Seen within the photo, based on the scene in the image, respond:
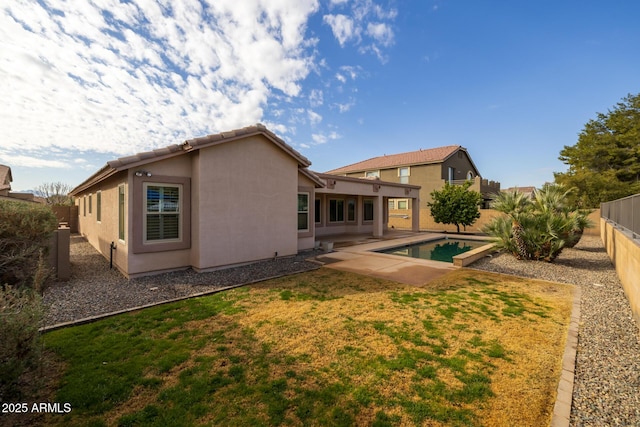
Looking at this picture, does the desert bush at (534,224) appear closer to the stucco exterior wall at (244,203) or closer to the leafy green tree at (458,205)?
the stucco exterior wall at (244,203)

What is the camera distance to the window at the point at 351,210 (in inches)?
899

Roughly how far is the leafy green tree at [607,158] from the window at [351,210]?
2010 centimetres

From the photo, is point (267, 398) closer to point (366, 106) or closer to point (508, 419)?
point (508, 419)

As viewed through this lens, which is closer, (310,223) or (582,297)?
(582,297)

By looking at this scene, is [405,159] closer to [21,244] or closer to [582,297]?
[582,297]

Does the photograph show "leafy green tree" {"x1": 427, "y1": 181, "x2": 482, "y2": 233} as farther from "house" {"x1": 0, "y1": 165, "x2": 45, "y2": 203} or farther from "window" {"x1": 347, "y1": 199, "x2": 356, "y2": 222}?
"house" {"x1": 0, "y1": 165, "x2": 45, "y2": 203}

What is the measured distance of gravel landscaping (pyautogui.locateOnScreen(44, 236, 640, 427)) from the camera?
328 cm

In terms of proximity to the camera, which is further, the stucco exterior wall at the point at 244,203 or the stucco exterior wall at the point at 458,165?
the stucco exterior wall at the point at 458,165

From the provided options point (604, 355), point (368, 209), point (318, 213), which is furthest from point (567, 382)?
point (368, 209)

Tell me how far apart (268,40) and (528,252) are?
14.7 m

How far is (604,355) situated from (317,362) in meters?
4.54

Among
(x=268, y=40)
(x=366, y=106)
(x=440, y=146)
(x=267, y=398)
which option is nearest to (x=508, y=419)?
(x=267, y=398)

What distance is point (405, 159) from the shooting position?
111 ft

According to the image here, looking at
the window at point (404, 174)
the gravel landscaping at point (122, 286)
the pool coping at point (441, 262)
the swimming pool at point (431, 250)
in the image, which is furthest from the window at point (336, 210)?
the window at point (404, 174)
